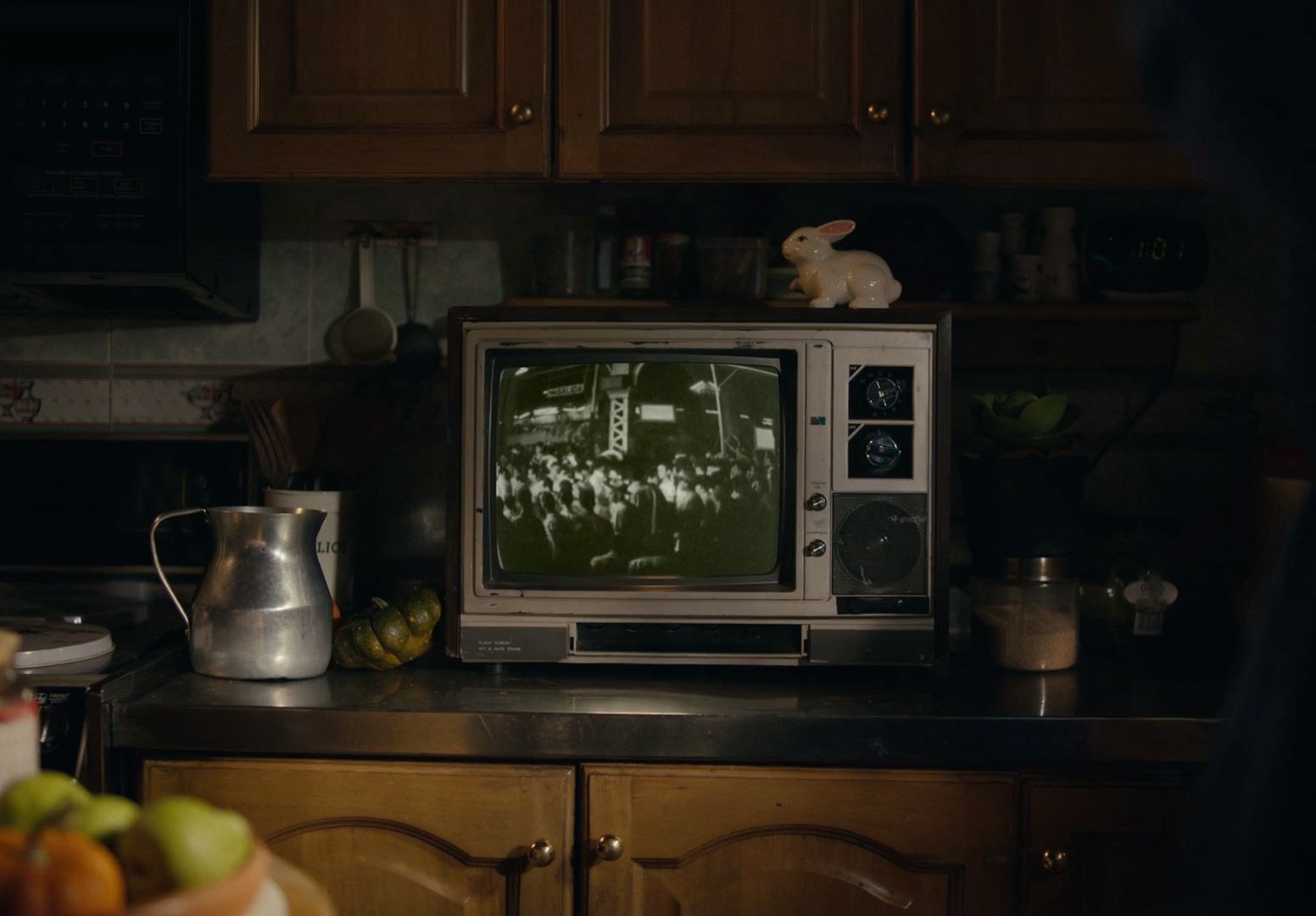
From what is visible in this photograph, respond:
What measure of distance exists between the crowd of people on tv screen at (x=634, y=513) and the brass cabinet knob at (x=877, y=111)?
50 cm

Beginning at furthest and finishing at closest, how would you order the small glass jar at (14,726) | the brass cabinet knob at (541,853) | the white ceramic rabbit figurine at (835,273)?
the white ceramic rabbit figurine at (835,273) < the brass cabinet knob at (541,853) < the small glass jar at (14,726)

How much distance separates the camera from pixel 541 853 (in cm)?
109

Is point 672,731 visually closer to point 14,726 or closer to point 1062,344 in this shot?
point 14,726

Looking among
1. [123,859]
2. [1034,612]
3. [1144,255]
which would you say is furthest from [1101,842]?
[123,859]

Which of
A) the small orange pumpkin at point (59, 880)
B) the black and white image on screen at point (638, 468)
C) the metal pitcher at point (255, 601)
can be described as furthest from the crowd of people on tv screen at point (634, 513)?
the small orange pumpkin at point (59, 880)

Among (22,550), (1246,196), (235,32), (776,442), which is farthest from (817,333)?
(22,550)

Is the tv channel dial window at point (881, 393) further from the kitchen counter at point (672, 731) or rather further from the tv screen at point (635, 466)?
the kitchen counter at point (672, 731)

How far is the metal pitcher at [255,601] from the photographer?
1.19 m

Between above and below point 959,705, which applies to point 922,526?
above

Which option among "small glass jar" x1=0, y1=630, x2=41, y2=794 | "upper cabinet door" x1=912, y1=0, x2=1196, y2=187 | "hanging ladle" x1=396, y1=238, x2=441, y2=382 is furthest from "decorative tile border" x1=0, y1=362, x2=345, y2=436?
"small glass jar" x1=0, y1=630, x2=41, y2=794

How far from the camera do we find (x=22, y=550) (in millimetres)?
1599

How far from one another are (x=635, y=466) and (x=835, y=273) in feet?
1.26

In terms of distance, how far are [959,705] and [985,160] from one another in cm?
72

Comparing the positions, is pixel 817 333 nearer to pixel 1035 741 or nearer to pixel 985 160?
pixel 985 160
